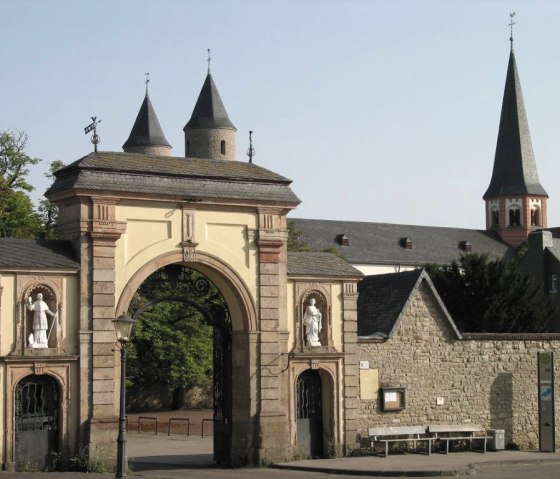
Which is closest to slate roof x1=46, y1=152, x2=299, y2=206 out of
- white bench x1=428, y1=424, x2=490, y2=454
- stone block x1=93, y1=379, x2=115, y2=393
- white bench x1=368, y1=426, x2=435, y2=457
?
stone block x1=93, y1=379, x2=115, y2=393

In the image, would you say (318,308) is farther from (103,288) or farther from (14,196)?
(14,196)

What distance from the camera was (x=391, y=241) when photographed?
106062 mm

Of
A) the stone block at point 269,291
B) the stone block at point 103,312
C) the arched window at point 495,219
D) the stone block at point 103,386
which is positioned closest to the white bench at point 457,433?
the stone block at point 269,291

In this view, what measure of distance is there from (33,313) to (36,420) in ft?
7.41

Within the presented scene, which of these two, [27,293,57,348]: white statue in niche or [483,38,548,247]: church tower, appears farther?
[483,38,548,247]: church tower

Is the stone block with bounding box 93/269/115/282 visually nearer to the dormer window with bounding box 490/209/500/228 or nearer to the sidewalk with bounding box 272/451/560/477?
the sidewalk with bounding box 272/451/560/477

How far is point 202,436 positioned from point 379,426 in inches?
456

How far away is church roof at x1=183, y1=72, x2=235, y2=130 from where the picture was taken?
7825cm

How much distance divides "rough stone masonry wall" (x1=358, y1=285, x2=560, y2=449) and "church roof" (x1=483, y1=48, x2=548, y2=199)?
258 ft

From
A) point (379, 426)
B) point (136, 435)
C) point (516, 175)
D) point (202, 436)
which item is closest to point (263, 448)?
point (379, 426)

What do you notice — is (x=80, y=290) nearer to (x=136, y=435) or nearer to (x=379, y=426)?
(x=379, y=426)

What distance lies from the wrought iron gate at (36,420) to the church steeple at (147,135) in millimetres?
49164

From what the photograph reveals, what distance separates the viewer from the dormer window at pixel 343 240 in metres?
101

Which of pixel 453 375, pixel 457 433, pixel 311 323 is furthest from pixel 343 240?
pixel 311 323
